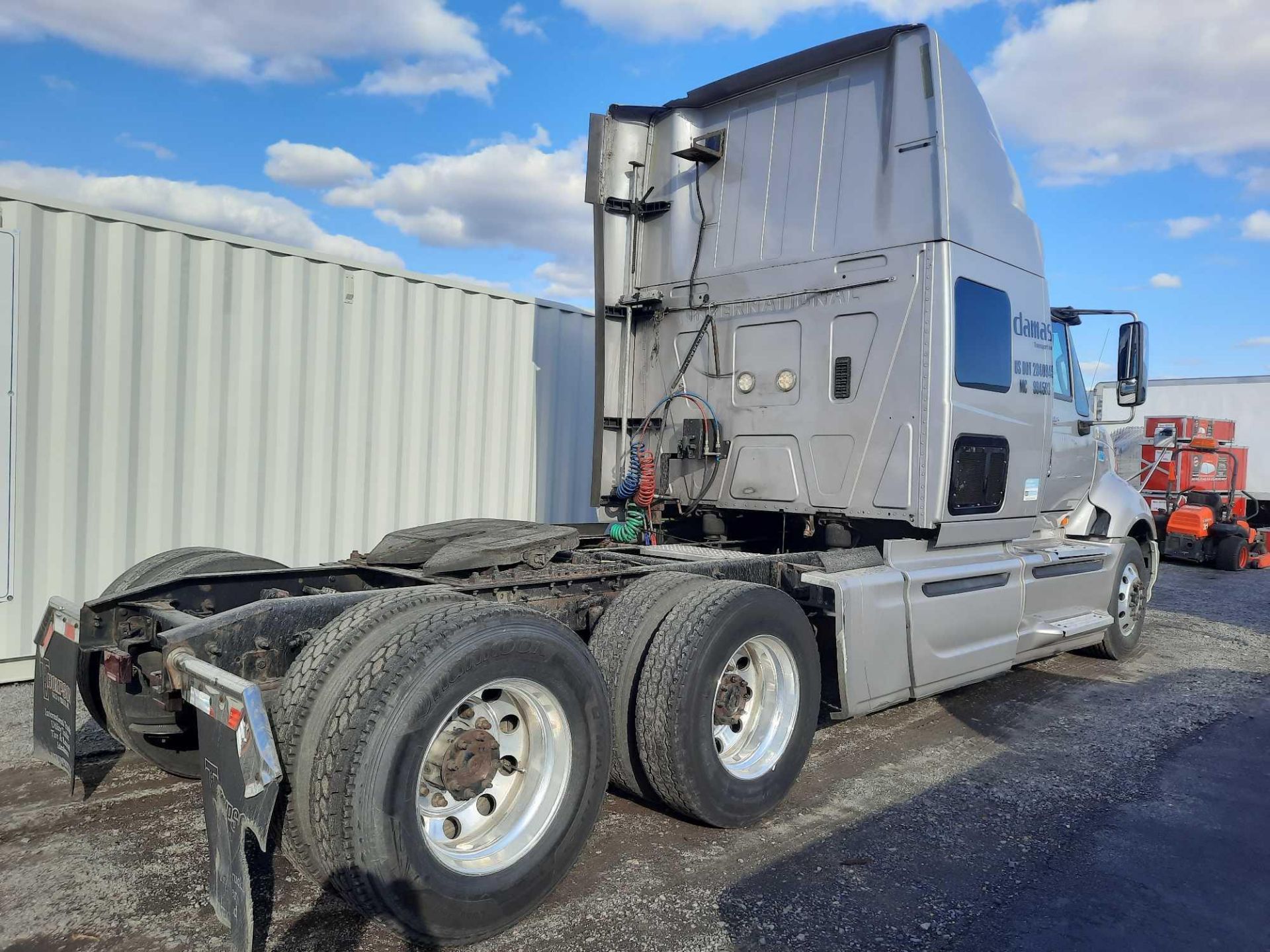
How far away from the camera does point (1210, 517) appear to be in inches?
578

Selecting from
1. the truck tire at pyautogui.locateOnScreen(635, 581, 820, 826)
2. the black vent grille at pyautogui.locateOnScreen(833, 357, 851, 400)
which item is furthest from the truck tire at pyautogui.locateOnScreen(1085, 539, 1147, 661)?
the truck tire at pyautogui.locateOnScreen(635, 581, 820, 826)

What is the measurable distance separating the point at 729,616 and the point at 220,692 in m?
1.98

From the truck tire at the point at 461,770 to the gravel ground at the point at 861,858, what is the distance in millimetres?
259

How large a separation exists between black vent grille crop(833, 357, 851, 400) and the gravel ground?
6.54 ft

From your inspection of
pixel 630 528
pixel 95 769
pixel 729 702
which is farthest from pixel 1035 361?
pixel 95 769

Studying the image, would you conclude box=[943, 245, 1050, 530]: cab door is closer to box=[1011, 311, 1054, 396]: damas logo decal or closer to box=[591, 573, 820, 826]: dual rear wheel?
box=[1011, 311, 1054, 396]: damas logo decal

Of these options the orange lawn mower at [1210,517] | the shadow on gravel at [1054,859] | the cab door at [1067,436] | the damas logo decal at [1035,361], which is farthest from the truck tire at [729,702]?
A: the orange lawn mower at [1210,517]

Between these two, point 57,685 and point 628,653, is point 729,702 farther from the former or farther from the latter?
point 57,685

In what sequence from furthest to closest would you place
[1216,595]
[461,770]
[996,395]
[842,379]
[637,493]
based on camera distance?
[1216,595], [637,493], [996,395], [842,379], [461,770]

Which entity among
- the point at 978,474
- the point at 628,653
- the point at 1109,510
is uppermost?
the point at 978,474

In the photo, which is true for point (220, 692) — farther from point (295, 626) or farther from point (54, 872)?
point (54, 872)

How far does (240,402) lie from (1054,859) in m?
5.67

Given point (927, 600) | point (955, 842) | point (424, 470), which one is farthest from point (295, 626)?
point (424, 470)

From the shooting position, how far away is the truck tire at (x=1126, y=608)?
709 cm
